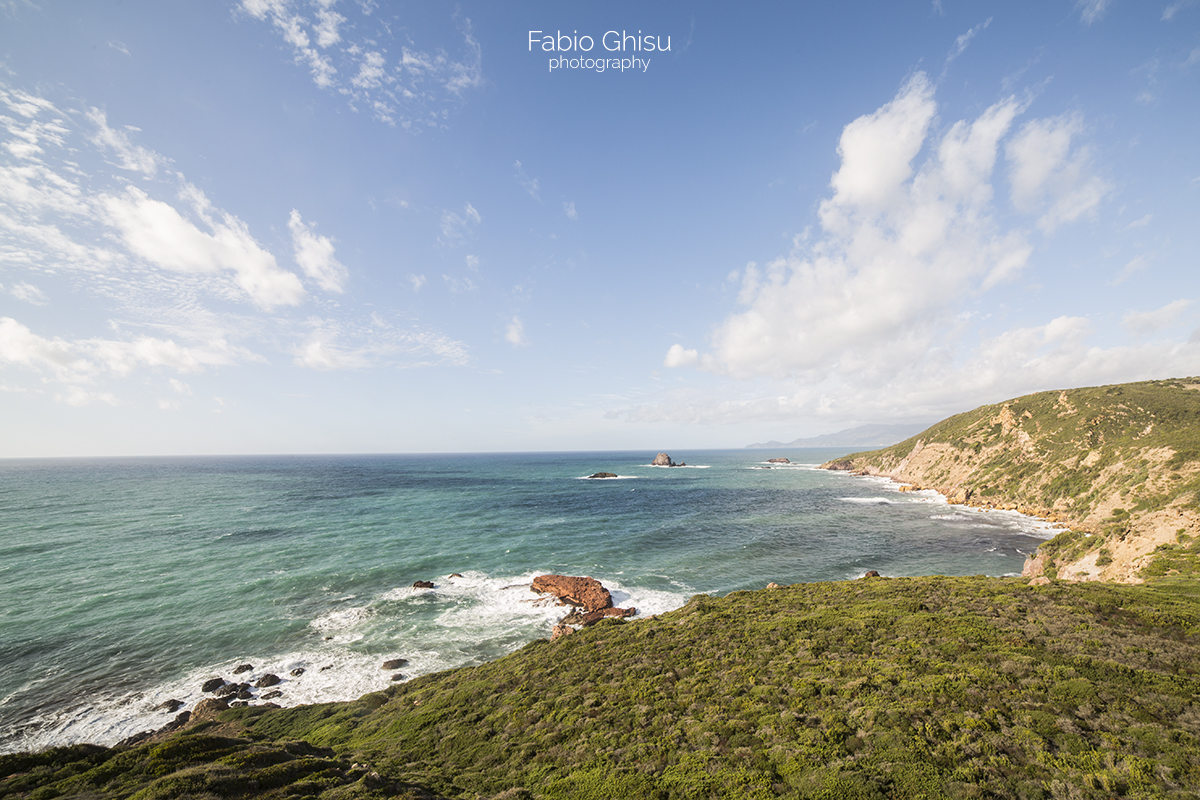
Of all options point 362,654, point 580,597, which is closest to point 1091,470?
point 580,597

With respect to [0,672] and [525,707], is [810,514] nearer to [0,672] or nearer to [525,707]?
[525,707]

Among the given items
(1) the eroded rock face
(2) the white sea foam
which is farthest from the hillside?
(1) the eroded rock face

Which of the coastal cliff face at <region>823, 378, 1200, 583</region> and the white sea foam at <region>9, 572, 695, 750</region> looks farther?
the coastal cliff face at <region>823, 378, 1200, 583</region>

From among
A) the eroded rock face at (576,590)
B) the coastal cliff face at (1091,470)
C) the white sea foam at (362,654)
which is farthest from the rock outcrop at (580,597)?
the coastal cliff face at (1091,470)


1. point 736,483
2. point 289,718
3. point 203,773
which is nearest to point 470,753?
point 203,773

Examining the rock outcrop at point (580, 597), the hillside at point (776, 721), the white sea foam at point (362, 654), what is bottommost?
the white sea foam at point (362, 654)

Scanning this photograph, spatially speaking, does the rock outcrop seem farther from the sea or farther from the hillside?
the hillside

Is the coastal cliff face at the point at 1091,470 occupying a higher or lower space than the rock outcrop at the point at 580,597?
higher

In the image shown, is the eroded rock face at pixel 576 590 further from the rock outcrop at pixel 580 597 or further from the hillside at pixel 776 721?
the hillside at pixel 776 721
